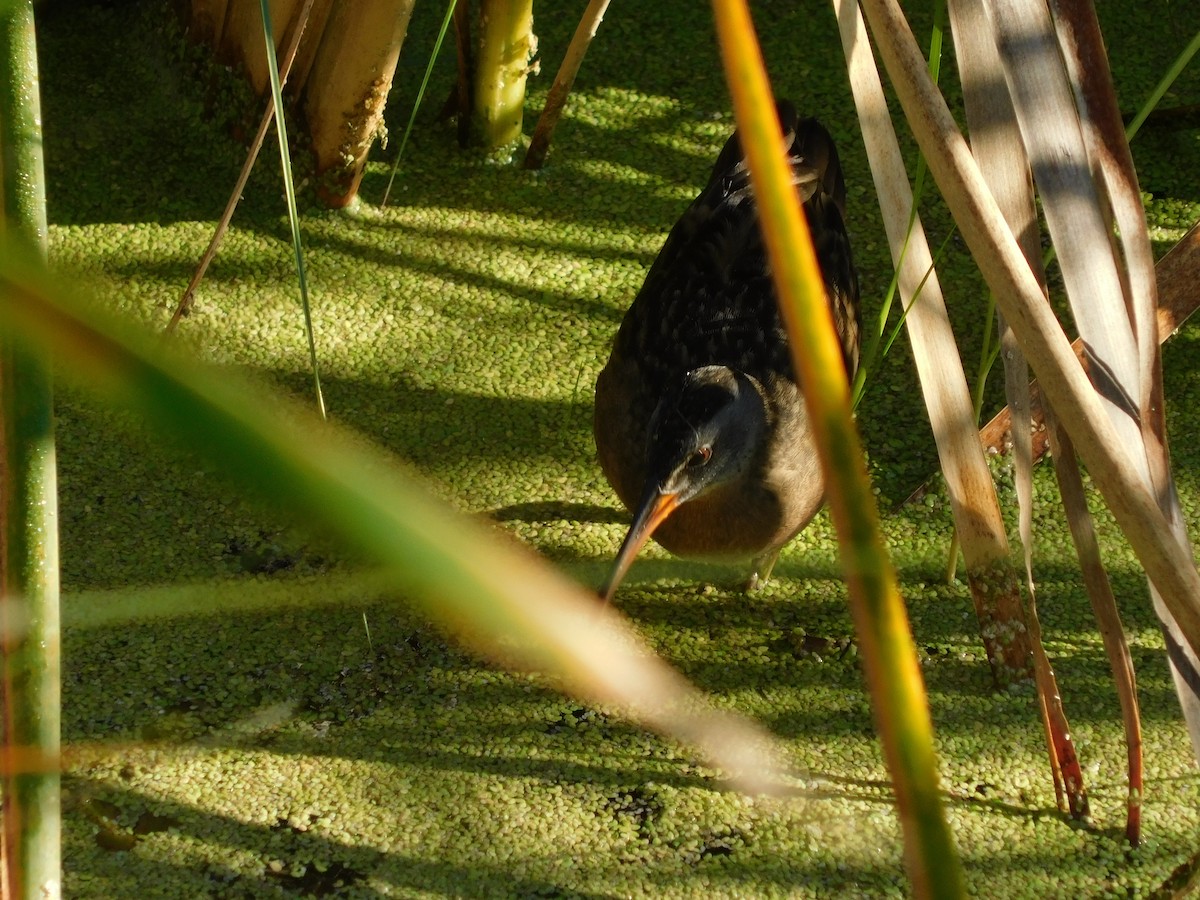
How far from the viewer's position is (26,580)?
26.2 inches

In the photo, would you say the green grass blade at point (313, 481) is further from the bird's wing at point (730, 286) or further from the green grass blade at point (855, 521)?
the bird's wing at point (730, 286)

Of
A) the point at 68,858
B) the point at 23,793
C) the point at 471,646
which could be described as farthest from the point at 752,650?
the point at 23,793

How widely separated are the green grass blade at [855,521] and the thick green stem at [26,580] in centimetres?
39

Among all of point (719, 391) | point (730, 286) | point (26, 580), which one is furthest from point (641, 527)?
point (26, 580)

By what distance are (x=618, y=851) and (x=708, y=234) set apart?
121 centimetres

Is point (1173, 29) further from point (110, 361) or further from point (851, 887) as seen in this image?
point (110, 361)

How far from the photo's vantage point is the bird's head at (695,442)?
2.04 meters

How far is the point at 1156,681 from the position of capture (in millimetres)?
2139

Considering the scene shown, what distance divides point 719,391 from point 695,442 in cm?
13

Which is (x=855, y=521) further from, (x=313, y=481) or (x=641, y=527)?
(x=641, y=527)

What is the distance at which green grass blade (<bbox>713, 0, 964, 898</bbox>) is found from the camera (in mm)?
391

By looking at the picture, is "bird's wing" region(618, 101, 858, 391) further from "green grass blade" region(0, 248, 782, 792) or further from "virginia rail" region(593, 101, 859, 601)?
"green grass blade" region(0, 248, 782, 792)

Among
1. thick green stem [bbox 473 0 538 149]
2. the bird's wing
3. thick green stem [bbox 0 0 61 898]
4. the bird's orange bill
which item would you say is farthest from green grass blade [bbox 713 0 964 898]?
thick green stem [bbox 473 0 538 149]

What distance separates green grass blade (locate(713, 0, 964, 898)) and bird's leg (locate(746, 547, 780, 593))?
1935mm
